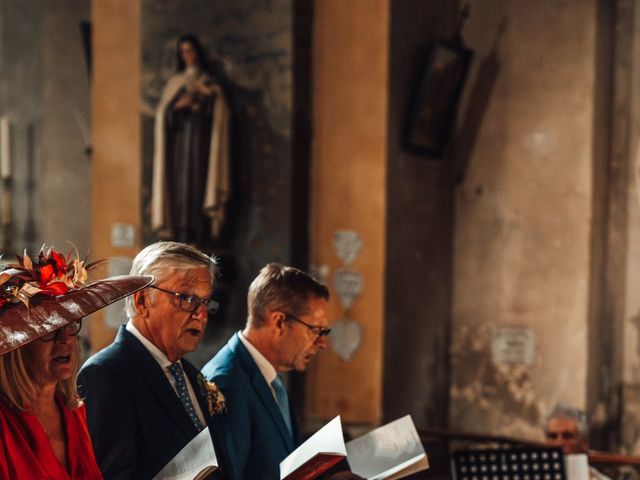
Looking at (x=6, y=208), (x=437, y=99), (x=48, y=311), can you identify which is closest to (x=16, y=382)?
(x=48, y=311)

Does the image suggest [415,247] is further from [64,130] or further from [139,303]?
[64,130]

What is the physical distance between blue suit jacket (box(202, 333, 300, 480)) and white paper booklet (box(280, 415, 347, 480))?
357 millimetres

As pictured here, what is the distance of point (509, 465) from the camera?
329cm

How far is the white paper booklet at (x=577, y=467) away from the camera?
11.7ft

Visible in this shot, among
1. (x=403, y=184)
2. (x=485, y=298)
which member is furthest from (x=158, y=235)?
(x=485, y=298)

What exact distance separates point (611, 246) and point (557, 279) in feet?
1.57

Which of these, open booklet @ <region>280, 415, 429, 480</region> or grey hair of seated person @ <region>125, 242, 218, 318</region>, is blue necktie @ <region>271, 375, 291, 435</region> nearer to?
open booklet @ <region>280, 415, 429, 480</region>

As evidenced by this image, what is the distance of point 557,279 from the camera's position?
6590mm

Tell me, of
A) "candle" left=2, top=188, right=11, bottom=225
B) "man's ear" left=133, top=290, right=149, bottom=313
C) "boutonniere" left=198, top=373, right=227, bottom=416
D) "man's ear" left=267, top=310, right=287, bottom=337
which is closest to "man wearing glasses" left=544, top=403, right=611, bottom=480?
"man's ear" left=267, top=310, right=287, bottom=337

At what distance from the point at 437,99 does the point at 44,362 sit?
15.7ft

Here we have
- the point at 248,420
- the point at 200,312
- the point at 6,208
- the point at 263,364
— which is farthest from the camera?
A: the point at 6,208

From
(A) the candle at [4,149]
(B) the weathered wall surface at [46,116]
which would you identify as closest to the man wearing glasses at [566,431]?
(B) the weathered wall surface at [46,116]

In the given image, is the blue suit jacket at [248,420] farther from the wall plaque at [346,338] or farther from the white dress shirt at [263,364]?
the wall plaque at [346,338]

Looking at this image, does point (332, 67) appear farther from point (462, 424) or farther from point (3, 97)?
point (3, 97)
